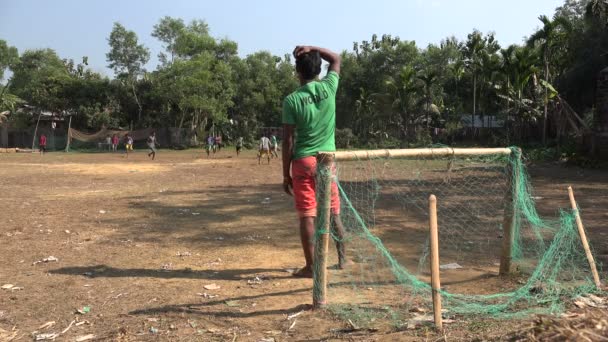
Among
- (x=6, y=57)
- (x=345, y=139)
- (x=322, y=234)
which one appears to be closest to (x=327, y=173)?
(x=322, y=234)

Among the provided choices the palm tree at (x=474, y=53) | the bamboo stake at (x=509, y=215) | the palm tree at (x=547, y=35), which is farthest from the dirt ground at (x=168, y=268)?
the palm tree at (x=474, y=53)

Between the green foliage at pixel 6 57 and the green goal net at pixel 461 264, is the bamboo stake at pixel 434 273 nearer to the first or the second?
the green goal net at pixel 461 264

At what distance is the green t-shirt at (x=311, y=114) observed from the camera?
13.2 feet

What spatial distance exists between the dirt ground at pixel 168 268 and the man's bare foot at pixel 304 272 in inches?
4.2

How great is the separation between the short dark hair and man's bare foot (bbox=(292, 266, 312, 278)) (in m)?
1.71

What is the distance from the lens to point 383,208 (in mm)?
8766

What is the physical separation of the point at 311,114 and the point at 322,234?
106cm

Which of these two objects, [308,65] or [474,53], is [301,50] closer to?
[308,65]

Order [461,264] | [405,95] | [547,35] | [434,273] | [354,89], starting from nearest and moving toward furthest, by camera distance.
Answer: [434,273], [461,264], [547,35], [405,95], [354,89]

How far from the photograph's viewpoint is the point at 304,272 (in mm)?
4562

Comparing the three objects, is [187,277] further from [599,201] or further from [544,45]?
[544,45]

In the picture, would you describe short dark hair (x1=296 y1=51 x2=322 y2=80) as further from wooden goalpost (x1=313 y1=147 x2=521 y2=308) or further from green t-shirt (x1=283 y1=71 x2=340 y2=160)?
wooden goalpost (x1=313 y1=147 x2=521 y2=308)

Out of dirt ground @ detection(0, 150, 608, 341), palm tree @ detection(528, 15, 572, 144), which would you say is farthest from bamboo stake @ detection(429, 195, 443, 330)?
palm tree @ detection(528, 15, 572, 144)

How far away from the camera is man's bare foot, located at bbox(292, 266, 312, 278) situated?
14.8ft
